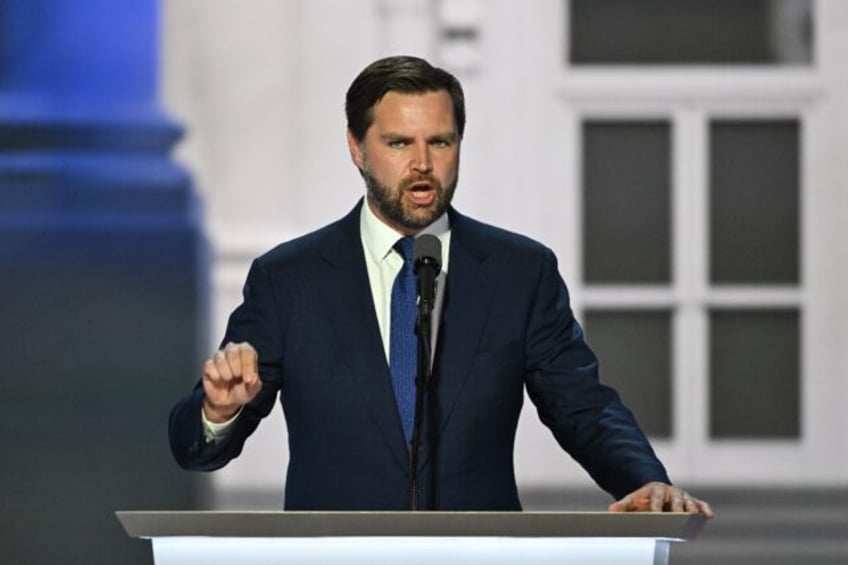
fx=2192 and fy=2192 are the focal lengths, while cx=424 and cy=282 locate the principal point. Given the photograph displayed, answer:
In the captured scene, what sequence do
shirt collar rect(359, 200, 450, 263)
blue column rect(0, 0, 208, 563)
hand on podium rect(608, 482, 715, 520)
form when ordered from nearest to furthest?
1. hand on podium rect(608, 482, 715, 520)
2. shirt collar rect(359, 200, 450, 263)
3. blue column rect(0, 0, 208, 563)

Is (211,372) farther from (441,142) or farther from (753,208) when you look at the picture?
(753,208)

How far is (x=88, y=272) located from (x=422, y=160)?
3544 millimetres

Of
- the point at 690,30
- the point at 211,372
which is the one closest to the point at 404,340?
the point at 211,372

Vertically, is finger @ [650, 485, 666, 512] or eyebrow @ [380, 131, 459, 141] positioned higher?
eyebrow @ [380, 131, 459, 141]

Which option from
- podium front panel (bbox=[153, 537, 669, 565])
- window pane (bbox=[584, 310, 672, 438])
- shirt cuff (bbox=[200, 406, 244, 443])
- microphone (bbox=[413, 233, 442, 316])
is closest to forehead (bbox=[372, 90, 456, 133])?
microphone (bbox=[413, 233, 442, 316])

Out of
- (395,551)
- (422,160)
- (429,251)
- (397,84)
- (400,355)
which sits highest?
(397,84)

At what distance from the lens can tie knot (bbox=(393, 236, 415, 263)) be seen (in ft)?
9.35

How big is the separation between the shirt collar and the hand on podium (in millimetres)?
503

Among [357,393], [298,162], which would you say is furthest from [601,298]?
[357,393]

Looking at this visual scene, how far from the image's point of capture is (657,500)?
2.51 metres

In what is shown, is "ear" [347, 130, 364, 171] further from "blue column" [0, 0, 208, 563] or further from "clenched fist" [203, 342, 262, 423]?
"blue column" [0, 0, 208, 563]

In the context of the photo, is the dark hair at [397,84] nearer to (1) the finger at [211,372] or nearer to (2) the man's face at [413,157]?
(2) the man's face at [413,157]

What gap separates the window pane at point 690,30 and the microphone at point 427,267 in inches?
150

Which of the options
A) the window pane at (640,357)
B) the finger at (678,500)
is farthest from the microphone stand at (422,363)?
the window pane at (640,357)
